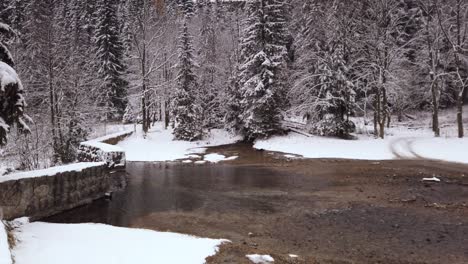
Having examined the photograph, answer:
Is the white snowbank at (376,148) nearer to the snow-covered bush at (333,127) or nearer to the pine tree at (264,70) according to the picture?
the snow-covered bush at (333,127)

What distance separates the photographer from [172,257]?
714 centimetres

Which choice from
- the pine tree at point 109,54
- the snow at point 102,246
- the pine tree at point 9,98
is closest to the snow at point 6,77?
the pine tree at point 9,98

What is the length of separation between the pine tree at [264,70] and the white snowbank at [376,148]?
1900mm

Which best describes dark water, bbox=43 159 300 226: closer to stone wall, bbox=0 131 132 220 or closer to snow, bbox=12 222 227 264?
stone wall, bbox=0 131 132 220

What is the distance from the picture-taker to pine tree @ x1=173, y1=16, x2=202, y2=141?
31.2 m

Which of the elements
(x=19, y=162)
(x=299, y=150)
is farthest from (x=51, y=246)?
(x=299, y=150)

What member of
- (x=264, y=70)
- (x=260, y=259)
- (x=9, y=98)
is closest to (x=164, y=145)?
(x=264, y=70)

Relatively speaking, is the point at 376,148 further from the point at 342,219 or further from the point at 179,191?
the point at 342,219

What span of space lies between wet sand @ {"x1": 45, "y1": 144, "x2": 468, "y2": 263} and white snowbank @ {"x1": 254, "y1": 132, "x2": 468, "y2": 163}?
2.08 metres

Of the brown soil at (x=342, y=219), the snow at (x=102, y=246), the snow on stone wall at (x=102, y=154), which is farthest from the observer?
the snow on stone wall at (x=102, y=154)

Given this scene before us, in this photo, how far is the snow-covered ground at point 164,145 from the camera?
82.5 ft

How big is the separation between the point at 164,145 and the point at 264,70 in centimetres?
925

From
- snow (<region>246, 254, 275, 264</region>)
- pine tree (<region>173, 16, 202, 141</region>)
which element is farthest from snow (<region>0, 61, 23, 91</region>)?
pine tree (<region>173, 16, 202, 141</region>)

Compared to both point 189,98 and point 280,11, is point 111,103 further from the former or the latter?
point 280,11
